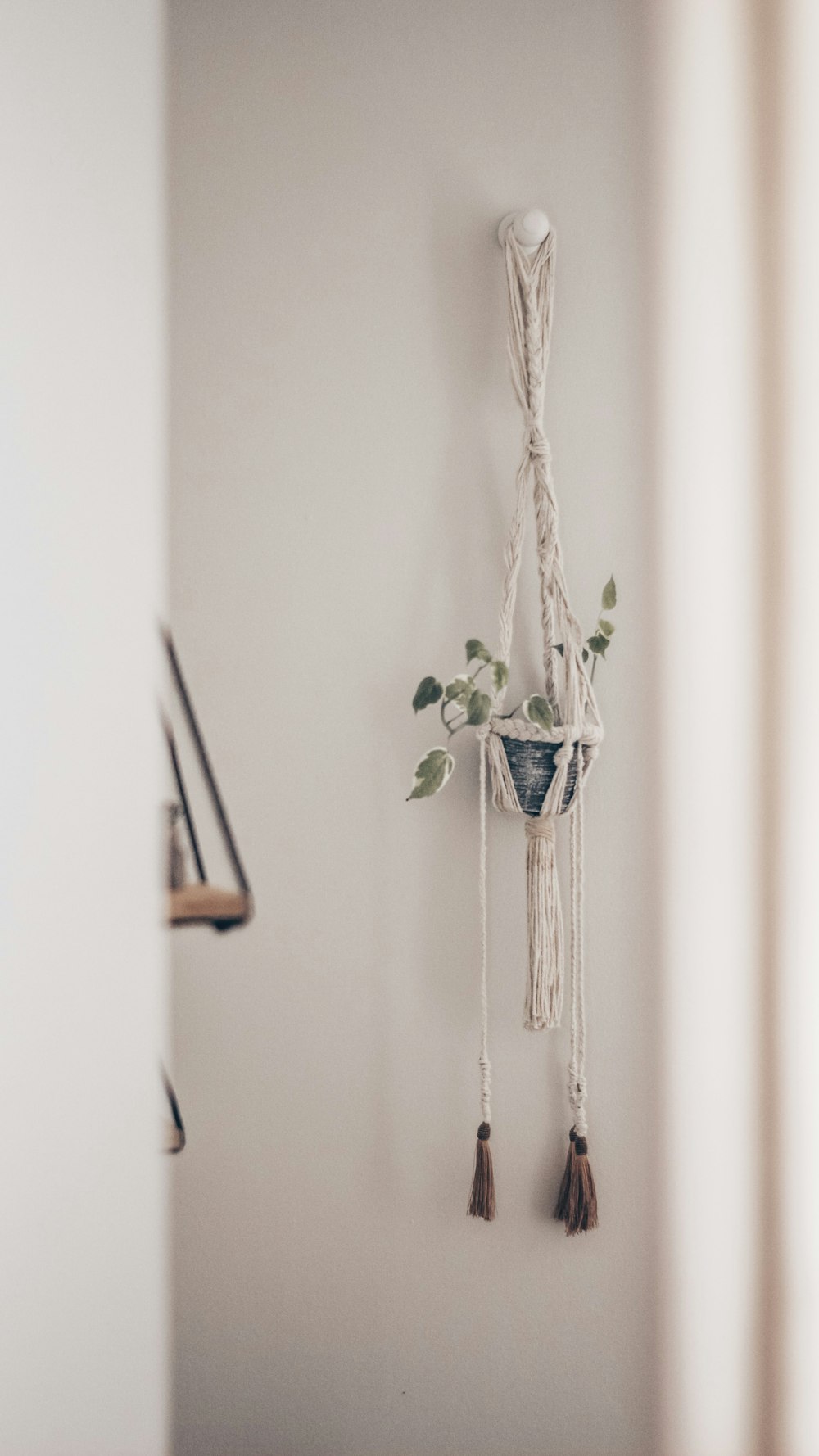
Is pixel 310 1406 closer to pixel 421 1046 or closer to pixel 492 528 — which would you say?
pixel 421 1046

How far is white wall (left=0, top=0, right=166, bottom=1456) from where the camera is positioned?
472mm

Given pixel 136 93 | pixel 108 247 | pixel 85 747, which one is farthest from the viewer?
pixel 136 93

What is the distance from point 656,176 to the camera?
1.05 meters

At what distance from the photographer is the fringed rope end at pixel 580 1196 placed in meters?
0.99

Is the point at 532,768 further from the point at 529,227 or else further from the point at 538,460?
the point at 529,227

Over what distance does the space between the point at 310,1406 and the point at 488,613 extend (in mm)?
942

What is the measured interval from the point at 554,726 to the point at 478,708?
0.10 m

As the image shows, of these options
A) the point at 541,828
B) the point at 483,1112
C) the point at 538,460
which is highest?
the point at 538,460

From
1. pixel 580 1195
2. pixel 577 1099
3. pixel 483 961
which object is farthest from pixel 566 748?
pixel 580 1195

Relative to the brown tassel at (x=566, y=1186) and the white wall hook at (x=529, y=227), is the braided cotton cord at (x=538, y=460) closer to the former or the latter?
the white wall hook at (x=529, y=227)

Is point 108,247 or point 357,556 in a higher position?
point 108,247

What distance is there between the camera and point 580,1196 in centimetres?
100

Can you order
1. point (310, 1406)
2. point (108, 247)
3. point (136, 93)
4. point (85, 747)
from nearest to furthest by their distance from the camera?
1. point (85, 747)
2. point (108, 247)
3. point (136, 93)
4. point (310, 1406)

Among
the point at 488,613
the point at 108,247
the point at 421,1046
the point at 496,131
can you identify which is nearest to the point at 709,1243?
the point at 421,1046
